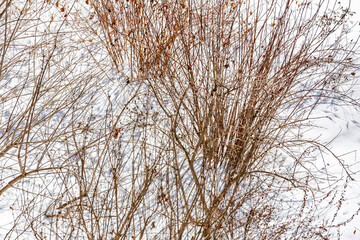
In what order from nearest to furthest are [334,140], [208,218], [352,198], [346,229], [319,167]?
[208,218], [346,229], [352,198], [319,167], [334,140]

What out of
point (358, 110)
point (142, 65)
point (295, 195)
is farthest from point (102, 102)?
point (358, 110)

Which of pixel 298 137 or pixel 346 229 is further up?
pixel 298 137

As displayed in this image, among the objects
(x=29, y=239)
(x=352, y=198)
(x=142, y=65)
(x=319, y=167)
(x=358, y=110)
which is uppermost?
(x=142, y=65)

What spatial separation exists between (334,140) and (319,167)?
36 cm

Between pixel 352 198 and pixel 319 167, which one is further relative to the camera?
pixel 319 167

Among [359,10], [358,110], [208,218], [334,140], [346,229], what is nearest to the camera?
[208,218]

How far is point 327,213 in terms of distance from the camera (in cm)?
270

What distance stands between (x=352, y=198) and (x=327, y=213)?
0.84ft

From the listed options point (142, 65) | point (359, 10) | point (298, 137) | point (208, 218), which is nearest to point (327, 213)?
point (298, 137)

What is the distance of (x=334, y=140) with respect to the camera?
10.6 feet

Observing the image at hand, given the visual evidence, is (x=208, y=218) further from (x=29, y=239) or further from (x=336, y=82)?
(x=336, y=82)

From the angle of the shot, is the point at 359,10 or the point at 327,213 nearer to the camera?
the point at 327,213

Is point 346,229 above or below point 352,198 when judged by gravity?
below

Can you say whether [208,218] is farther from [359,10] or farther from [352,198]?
[359,10]
